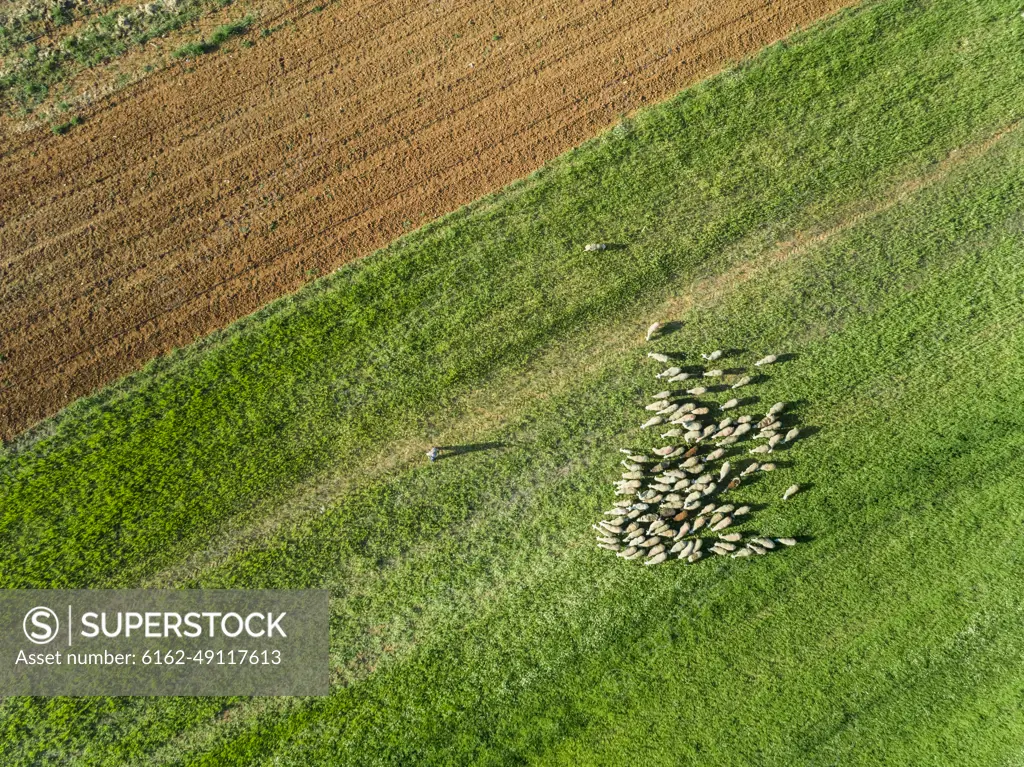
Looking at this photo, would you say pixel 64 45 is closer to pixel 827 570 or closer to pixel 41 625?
pixel 41 625

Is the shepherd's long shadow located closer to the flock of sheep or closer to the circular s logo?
the flock of sheep

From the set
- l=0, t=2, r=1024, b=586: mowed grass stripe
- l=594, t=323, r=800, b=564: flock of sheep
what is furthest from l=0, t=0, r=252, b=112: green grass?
l=594, t=323, r=800, b=564: flock of sheep

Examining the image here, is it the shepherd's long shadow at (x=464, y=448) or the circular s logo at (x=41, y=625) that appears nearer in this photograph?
the circular s logo at (x=41, y=625)

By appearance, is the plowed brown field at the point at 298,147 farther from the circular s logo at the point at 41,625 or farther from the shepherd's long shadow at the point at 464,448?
the circular s logo at the point at 41,625

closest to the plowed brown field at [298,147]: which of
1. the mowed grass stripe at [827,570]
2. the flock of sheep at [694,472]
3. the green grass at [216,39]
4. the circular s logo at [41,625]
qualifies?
the green grass at [216,39]

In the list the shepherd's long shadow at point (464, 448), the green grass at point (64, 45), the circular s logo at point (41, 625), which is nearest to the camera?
the circular s logo at point (41, 625)

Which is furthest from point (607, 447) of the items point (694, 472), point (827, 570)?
point (827, 570)

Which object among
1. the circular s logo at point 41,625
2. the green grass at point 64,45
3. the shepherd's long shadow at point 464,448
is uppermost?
the green grass at point 64,45
